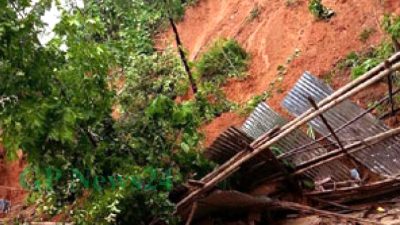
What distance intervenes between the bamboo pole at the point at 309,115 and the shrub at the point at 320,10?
4.38 meters

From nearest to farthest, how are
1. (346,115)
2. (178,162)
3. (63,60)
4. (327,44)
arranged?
(63,60) → (178,162) → (346,115) → (327,44)

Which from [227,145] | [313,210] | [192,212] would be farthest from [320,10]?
[192,212]

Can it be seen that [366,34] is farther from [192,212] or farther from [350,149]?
[192,212]

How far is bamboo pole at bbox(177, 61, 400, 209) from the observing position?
4.33m

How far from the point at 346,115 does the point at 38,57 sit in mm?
3027

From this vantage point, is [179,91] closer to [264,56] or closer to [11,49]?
[264,56]

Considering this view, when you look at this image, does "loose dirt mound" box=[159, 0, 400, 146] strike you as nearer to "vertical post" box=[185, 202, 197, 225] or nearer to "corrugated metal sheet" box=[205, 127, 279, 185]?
"corrugated metal sheet" box=[205, 127, 279, 185]

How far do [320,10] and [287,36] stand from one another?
70 centimetres

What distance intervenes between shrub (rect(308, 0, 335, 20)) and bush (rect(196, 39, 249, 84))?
4.21 ft

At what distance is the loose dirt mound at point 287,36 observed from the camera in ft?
26.7

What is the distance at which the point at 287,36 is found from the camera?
928cm

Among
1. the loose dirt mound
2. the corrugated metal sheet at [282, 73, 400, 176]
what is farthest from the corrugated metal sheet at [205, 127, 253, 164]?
the loose dirt mound

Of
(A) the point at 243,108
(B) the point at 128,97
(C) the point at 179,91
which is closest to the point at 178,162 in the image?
(B) the point at 128,97

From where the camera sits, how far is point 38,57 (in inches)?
163
